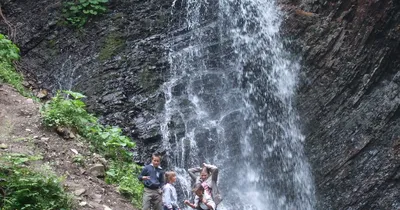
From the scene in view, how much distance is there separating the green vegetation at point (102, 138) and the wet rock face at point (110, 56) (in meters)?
1.65

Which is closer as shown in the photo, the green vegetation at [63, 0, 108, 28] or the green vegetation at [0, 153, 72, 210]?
the green vegetation at [0, 153, 72, 210]

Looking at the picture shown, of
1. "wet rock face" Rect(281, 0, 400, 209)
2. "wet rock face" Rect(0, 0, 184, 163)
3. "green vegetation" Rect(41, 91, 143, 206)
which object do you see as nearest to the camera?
"green vegetation" Rect(41, 91, 143, 206)

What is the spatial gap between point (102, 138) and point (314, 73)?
614cm

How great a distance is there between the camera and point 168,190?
6863mm

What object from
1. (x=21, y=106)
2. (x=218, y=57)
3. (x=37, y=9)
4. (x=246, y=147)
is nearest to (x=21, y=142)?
(x=21, y=106)

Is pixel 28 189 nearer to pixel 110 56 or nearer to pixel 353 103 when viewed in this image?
pixel 110 56

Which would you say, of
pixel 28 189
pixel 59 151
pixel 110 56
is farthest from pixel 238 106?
pixel 28 189

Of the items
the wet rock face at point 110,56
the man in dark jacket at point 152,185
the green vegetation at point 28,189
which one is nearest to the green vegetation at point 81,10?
the wet rock face at point 110,56

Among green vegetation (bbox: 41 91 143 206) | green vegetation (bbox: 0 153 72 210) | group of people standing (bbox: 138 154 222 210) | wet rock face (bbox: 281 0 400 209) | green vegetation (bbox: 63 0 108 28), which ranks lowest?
green vegetation (bbox: 0 153 72 210)

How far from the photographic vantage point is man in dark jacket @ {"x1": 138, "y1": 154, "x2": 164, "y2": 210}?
7004 mm

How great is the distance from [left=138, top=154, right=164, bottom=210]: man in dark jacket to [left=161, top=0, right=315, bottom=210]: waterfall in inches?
130

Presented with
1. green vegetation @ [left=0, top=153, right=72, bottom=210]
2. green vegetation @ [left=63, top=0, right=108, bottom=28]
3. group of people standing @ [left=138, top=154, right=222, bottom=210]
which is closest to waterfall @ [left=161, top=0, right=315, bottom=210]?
green vegetation @ [left=63, top=0, right=108, bottom=28]

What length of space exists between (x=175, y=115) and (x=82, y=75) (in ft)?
10.3

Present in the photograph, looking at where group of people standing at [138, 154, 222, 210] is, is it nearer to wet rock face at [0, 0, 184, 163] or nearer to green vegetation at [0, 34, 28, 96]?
wet rock face at [0, 0, 184, 163]
